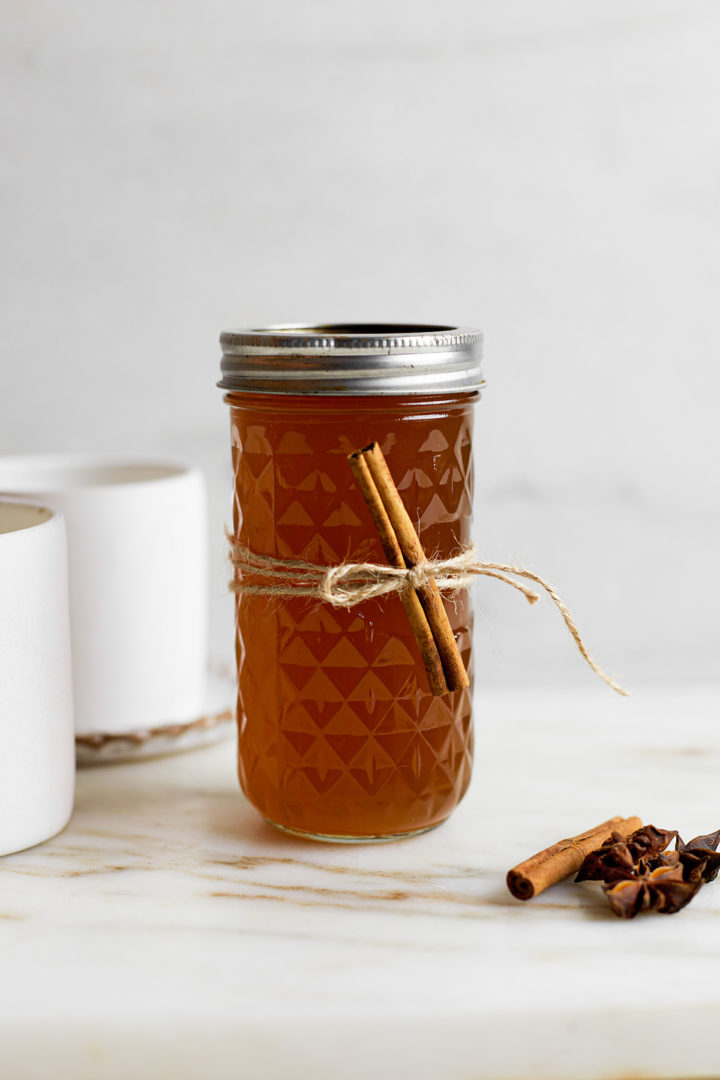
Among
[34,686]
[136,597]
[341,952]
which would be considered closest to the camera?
[341,952]

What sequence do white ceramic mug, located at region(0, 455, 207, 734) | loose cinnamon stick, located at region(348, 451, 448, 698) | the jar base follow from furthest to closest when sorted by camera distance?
white ceramic mug, located at region(0, 455, 207, 734) → the jar base → loose cinnamon stick, located at region(348, 451, 448, 698)

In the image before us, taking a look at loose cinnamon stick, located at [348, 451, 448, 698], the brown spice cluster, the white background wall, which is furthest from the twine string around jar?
the white background wall

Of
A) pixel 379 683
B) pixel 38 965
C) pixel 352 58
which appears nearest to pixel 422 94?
pixel 352 58

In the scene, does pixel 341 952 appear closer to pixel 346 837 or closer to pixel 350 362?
pixel 346 837

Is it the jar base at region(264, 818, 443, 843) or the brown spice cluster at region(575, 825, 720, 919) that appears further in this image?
the jar base at region(264, 818, 443, 843)

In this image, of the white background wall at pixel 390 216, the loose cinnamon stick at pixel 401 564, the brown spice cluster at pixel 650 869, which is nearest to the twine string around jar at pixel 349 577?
the loose cinnamon stick at pixel 401 564

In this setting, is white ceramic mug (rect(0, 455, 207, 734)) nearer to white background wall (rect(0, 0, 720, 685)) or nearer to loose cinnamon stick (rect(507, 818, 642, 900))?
white background wall (rect(0, 0, 720, 685))

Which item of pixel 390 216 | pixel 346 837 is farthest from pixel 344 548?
Answer: pixel 390 216

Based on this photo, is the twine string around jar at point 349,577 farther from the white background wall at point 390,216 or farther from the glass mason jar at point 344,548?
the white background wall at point 390,216
